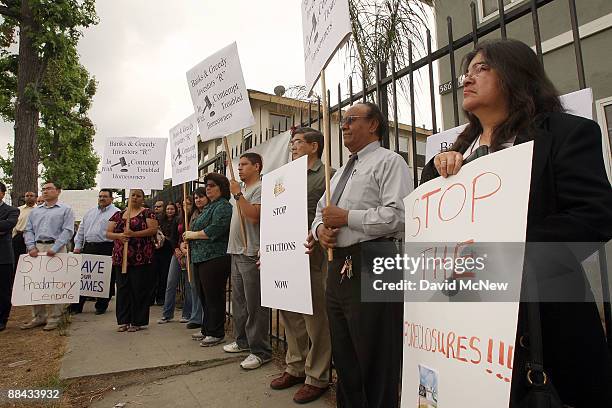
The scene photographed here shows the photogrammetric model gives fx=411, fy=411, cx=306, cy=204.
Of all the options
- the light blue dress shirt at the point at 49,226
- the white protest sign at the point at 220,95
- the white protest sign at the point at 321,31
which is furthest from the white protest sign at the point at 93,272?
the white protest sign at the point at 321,31

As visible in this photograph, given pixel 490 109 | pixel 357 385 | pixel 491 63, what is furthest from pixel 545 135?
pixel 357 385

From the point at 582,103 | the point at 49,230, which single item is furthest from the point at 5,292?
the point at 582,103

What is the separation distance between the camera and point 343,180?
249 centimetres

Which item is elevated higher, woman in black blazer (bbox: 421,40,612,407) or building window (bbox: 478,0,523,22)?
building window (bbox: 478,0,523,22)

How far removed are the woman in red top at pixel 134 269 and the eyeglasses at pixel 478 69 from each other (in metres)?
4.56

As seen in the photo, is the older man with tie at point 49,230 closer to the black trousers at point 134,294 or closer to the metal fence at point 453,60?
the black trousers at point 134,294

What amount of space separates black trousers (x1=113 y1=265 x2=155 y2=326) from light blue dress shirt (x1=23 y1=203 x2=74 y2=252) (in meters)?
1.18

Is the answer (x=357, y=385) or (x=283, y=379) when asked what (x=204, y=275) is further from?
(x=357, y=385)

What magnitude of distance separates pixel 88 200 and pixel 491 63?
55.8 ft

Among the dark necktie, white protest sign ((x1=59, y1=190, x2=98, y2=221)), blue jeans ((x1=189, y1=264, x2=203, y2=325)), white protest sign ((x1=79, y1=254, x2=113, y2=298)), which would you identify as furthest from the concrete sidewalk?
white protest sign ((x1=59, y1=190, x2=98, y2=221))

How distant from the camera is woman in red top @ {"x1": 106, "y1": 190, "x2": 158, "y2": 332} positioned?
5.12 m

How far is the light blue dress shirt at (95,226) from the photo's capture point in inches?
259

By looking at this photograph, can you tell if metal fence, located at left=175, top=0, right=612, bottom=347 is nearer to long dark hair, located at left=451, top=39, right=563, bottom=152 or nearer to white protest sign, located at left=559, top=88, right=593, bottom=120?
white protest sign, located at left=559, top=88, right=593, bottom=120

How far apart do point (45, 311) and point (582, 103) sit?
6937 millimetres
